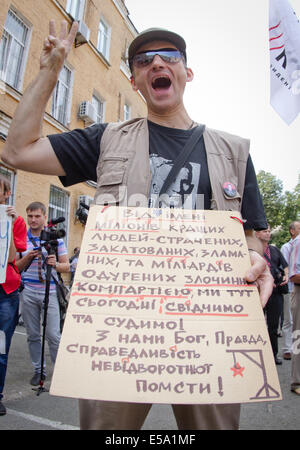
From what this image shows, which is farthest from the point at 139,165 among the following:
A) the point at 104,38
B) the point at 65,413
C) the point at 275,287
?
the point at 104,38

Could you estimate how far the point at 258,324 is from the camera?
1017 millimetres

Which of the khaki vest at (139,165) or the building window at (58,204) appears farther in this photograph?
the building window at (58,204)

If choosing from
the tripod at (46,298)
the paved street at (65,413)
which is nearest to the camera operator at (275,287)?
the paved street at (65,413)

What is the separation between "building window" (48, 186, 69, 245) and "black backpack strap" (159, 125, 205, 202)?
31.5ft

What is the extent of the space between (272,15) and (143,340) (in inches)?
148

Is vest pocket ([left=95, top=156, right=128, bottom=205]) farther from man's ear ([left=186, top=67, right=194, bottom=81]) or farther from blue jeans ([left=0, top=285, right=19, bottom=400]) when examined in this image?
blue jeans ([left=0, top=285, right=19, bottom=400])

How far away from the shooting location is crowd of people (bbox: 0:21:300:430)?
3.95ft

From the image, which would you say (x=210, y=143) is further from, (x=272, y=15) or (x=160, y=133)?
(x=272, y=15)

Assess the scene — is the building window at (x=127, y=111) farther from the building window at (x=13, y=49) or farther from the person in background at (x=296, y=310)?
the person in background at (x=296, y=310)

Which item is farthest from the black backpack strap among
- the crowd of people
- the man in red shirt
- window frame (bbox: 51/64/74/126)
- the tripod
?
window frame (bbox: 51/64/74/126)

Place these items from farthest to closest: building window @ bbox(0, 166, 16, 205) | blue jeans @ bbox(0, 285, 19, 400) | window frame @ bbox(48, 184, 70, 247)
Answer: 1. window frame @ bbox(48, 184, 70, 247)
2. building window @ bbox(0, 166, 16, 205)
3. blue jeans @ bbox(0, 285, 19, 400)

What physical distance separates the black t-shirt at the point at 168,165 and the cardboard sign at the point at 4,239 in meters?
1.67

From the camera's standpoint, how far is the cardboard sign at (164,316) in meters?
0.90
